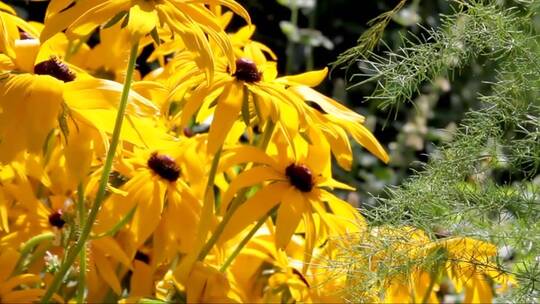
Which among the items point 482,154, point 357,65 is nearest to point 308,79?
point 482,154

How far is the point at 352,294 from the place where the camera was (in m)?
0.90

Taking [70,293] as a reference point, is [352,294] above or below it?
above

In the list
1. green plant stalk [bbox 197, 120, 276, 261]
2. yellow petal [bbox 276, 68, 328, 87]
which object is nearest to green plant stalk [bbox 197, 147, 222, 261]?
green plant stalk [bbox 197, 120, 276, 261]

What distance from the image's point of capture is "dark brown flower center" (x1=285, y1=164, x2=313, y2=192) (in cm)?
102

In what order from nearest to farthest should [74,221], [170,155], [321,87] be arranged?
[74,221] < [170,155] < [321,87]

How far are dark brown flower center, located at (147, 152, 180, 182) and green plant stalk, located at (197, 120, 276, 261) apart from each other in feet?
0.23

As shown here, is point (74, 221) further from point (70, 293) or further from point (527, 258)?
point (527, 258)

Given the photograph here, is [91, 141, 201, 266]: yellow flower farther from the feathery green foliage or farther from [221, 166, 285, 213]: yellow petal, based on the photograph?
the feathery green foliage

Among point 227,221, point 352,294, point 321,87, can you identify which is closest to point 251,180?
point 227,221

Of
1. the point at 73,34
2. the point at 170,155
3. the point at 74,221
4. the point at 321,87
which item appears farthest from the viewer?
the point at 321,87

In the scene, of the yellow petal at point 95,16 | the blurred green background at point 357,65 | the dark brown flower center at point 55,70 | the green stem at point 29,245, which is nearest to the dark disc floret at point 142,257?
the green stem at point 29,245

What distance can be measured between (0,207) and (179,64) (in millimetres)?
212

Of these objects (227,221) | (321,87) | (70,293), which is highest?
(321,87)

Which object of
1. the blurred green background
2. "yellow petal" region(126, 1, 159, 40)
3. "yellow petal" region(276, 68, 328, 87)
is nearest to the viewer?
"yellow petal" region(126, 1, 159, 40)
